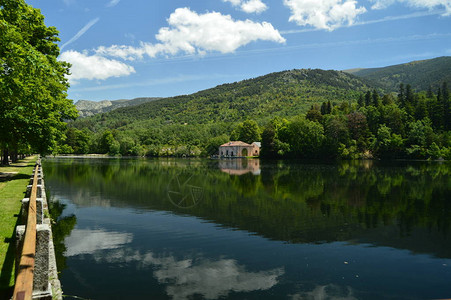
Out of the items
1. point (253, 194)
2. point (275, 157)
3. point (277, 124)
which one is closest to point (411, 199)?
point (253, 194)

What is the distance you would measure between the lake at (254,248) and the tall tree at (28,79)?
19.8 ft

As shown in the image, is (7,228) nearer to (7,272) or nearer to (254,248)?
(7,272)

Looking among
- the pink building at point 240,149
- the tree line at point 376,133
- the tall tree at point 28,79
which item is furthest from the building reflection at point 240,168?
the pink building at point 240,149

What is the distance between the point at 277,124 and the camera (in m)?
126

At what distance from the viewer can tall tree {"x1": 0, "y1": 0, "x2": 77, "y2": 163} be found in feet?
36.0

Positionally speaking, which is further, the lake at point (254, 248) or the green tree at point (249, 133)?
the green tree at point (249, 133)

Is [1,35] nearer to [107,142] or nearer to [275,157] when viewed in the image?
[275,157]

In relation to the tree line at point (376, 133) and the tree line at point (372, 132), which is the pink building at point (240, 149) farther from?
the tree line at point (376, 133)

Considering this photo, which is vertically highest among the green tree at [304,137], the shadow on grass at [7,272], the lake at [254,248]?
the green tree at [304,137]

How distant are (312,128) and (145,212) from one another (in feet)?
310

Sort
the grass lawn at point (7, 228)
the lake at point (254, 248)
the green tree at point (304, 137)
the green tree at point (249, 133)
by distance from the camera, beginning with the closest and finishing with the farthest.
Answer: the grass lawn at point (7, 228) < the lake at point (254, 248) < the green tree at point (304, 137) < the green tree at point (249, 133)

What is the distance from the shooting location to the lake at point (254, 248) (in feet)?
29.6

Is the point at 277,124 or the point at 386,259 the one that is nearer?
the point at 386,259

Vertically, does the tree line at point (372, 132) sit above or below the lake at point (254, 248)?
above
